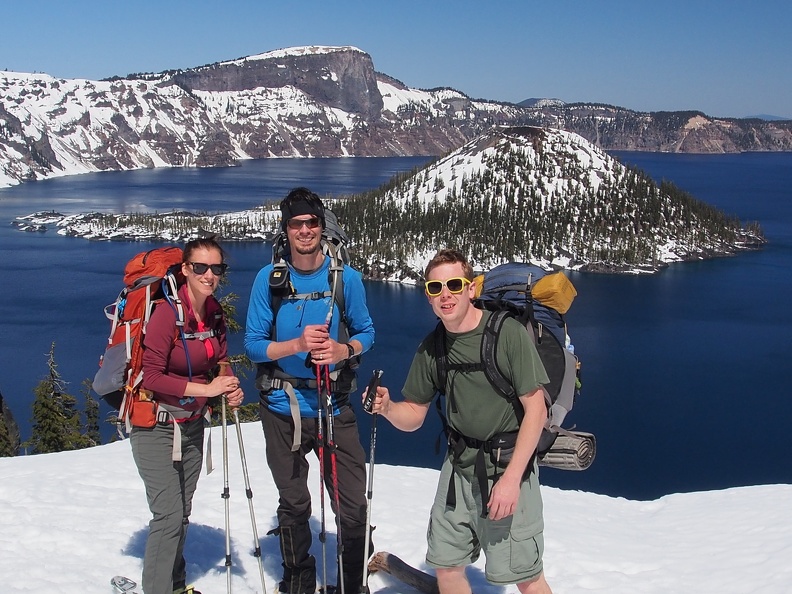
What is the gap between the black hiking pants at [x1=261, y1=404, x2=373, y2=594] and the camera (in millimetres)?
5918

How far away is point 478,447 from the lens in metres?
4.92

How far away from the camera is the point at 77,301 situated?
78.9 meters

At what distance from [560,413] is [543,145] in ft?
561

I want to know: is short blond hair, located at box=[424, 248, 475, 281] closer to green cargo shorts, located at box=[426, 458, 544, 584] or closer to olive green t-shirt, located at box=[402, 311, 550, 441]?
olive green t-shirt, located at box=[402, 311, 550, 441]

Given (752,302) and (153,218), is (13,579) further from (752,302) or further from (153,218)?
(153,218)

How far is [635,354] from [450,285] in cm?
6187

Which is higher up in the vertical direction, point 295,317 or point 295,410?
point 295,317

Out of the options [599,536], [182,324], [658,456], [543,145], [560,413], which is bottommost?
[658,456]

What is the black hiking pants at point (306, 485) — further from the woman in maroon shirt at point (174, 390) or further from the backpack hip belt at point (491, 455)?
the backpack hip belt at point (491, 455)

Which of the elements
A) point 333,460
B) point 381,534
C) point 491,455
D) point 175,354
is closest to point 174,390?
point 175,354

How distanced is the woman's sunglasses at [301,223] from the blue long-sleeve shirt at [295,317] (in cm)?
32

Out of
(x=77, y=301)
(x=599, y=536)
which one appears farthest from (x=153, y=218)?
(x=599, y=536)

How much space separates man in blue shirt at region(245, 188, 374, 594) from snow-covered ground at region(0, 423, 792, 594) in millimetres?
1129

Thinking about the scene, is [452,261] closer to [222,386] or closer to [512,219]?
[222,386]
